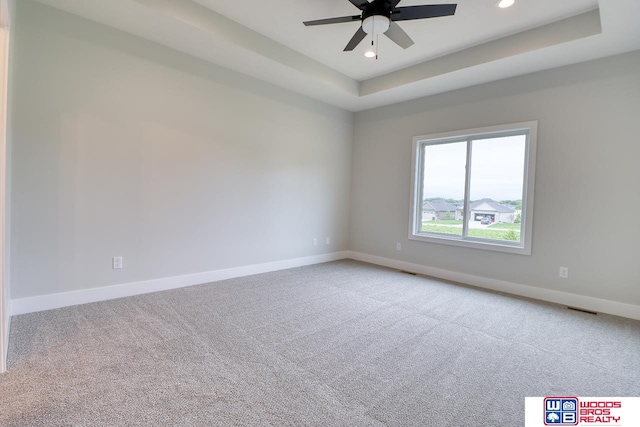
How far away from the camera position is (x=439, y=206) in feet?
15.5

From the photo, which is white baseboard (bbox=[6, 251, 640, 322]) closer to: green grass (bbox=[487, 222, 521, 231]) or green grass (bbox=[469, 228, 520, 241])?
green grass (bbox=[469, 228, 520, 241])

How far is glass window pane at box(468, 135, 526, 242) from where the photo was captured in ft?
12.8

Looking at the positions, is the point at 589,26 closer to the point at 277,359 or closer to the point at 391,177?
the point at 391,177

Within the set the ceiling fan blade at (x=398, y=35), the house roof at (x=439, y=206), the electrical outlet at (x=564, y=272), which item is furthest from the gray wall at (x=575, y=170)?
the ceiling fan blade at (x=398, y=35)

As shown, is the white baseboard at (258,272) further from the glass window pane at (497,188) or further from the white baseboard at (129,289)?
the glass window pane at (497,188)

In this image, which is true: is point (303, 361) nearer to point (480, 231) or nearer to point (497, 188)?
point (480, 231)

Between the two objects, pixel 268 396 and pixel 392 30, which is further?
pixel 392 30

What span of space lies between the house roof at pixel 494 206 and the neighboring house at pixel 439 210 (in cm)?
21

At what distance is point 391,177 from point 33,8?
185 inches

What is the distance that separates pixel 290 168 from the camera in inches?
186

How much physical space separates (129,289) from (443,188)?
447 cm

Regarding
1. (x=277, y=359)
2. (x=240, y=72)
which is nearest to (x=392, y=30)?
(x=240, y=72)

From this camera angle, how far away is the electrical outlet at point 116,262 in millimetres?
3139

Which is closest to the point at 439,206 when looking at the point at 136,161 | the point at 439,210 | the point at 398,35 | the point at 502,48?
the point at 439,210
